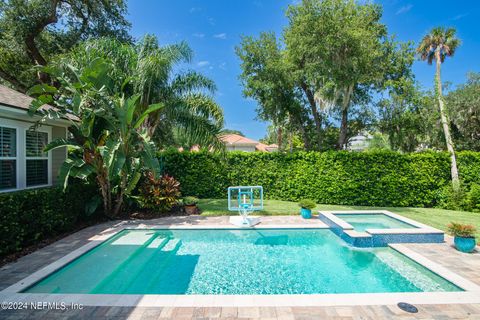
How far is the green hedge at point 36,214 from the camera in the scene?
6.17 meters

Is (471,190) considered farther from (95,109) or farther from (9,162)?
(9,162)

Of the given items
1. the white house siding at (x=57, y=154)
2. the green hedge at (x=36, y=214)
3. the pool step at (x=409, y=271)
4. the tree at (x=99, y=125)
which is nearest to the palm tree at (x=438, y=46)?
the pool step at (x=409, y=271)

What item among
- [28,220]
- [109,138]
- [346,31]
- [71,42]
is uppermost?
[71,42]

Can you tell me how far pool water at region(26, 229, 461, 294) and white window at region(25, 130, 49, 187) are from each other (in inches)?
165

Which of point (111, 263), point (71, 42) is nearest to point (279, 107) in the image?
point (111, 263)

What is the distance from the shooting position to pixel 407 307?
4254 millimetres

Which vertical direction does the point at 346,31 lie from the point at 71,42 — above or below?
below

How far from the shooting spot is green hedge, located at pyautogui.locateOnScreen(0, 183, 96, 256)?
6168 mm

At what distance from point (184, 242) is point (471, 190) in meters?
14.6

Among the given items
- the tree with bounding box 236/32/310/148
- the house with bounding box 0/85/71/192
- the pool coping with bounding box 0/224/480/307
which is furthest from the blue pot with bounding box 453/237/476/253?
the house with bounding box 0/85/71/192

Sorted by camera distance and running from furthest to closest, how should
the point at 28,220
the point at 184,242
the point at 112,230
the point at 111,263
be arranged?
the point at 112,230
the point at 184,242
the point at 28,220
the point at 111,263

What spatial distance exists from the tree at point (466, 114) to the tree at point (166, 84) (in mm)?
21065

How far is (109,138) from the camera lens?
8570 millimetres

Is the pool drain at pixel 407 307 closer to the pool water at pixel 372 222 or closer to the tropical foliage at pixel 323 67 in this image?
the pool water at pixel 372 222
